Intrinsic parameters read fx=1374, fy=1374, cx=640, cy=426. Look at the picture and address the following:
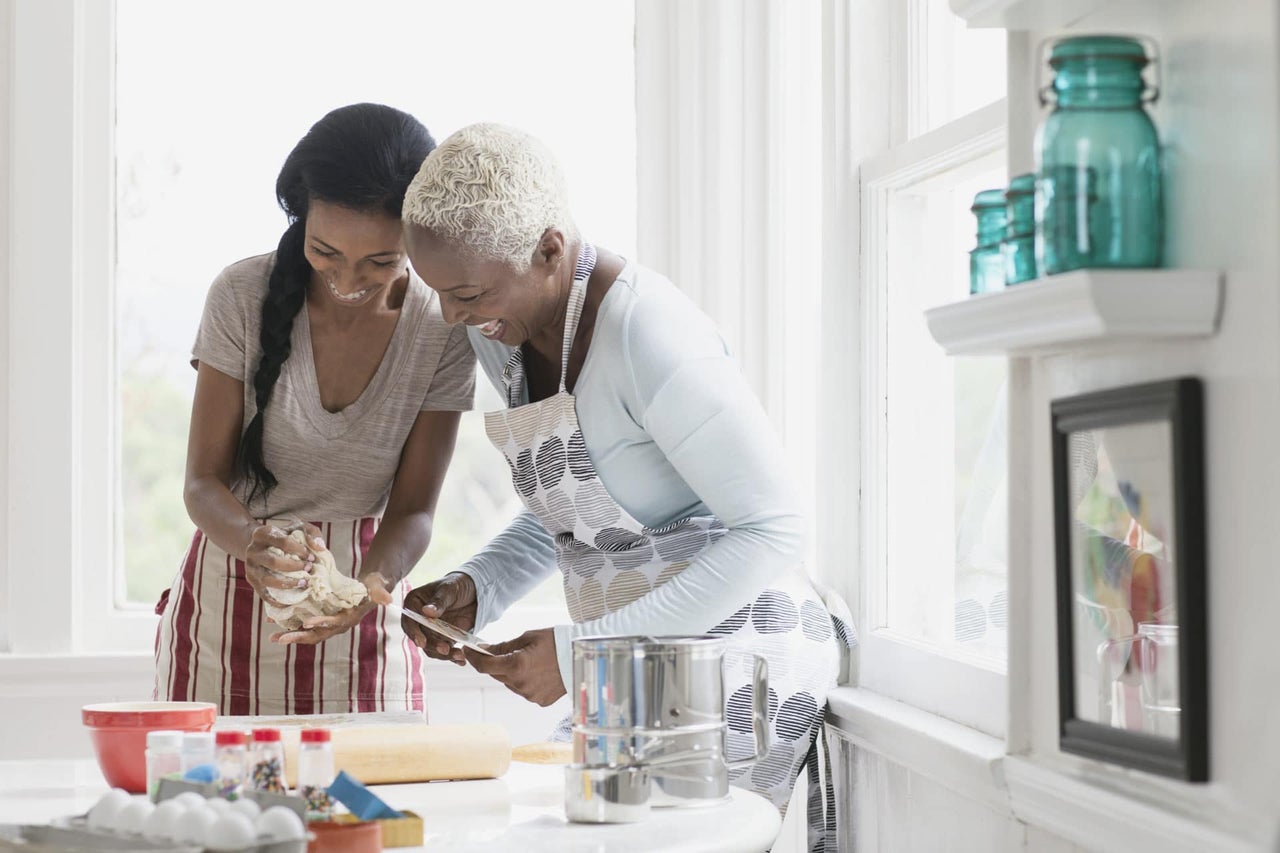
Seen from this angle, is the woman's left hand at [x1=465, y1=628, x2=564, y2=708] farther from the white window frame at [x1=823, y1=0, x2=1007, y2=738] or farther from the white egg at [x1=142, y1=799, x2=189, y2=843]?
the white egg at [x1=142, y1=799, x2=189, y2=843]

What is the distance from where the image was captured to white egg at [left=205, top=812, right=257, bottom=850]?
991 mm

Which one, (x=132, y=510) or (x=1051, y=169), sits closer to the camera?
(x=1051, y=169)

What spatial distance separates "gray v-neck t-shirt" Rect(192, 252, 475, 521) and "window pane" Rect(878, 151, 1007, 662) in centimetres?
65

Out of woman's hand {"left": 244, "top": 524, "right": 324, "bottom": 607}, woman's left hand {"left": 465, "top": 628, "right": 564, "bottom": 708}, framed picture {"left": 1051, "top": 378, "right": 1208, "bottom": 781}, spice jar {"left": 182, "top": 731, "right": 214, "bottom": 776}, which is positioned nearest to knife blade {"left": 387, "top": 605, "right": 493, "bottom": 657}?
woman's left hand {"left": 465, "top": 628, "right": 564, "bottom": 708}

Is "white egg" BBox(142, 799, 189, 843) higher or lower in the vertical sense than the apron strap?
lower

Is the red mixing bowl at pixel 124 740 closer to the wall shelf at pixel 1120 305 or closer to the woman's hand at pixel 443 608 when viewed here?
the woman's hand at pixel 443 608

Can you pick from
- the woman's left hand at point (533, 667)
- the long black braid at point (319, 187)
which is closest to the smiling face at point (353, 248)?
the long black braid at point (319, 187)

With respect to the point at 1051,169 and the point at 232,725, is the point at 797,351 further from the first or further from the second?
the point at 1051,169

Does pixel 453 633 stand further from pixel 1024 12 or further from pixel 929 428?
pixel 1024 12

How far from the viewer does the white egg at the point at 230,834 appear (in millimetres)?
991

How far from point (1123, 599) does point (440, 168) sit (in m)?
0.98

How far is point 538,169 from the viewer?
5.74 ft

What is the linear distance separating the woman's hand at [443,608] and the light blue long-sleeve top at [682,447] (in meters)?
0.24

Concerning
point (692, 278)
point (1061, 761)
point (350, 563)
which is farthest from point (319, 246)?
point (1061, 761)
